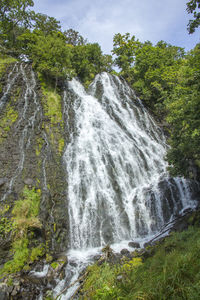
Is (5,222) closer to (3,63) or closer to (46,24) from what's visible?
(3,63)

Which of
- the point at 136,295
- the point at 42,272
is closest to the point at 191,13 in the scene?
the point at 136,295

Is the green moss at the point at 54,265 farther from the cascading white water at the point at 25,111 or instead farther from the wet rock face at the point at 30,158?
the cascading white water at the point at 25,111

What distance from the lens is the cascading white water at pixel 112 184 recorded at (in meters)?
9.38

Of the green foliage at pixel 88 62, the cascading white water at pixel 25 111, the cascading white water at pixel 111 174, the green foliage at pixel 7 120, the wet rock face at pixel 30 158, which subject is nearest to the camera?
the wet rock face at pixel 30 158

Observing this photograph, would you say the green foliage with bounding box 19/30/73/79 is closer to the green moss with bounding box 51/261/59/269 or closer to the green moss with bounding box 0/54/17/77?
the green moss with bounding box 0/54/17/77

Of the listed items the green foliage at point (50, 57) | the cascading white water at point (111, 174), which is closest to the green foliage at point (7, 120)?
the cascading white water at point (111, 174)

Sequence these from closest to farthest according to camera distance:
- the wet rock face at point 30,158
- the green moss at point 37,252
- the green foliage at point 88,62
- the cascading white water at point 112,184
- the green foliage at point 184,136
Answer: the green moss at point 37,252 → the green foliage at point 184,136 → the wet rock face at point 30,158 → the cascading white water at point 112,184 → the green foliage at point 88,62

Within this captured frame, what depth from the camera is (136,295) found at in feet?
8.83

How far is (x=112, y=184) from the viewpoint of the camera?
11531 mm

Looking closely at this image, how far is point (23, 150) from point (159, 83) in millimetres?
19646

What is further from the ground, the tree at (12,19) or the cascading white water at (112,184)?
the tree at (12,19)

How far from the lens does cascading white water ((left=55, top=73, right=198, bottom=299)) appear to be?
30.8ft

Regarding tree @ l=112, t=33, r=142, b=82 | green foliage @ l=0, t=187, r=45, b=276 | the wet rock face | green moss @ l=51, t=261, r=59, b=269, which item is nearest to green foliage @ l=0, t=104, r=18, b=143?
the wet rock face

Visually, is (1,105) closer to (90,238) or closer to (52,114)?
(52,114)
